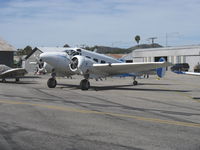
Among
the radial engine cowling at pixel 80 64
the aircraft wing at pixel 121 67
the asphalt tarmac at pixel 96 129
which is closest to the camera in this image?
the asphalt tarmac at pixel 96 129

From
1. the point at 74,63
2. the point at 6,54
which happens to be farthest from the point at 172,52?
the point at 74,63

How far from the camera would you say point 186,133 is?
780 cm

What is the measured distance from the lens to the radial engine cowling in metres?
21.1

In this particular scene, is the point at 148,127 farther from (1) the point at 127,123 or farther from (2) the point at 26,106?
(2) the point at 26,106

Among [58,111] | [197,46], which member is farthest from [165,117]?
[197,46]

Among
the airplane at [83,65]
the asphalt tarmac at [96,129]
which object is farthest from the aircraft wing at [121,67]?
the asphalt tarmac at [96,129]

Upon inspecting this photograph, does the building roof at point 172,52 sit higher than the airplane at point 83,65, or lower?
higher

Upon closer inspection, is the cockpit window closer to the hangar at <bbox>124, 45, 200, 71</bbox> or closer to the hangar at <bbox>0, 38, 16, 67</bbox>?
the hangar at <bbox>0, 38, 16, 67</bbox>

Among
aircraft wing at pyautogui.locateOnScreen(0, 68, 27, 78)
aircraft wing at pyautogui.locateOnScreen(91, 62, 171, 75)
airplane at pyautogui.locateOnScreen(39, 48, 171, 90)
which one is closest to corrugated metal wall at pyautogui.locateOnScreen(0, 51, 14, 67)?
aircraft wing at pyautogui.locateOnScreen(0, 68, 27, 78)

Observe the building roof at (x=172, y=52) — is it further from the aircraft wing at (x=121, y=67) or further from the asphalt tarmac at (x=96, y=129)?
the asphalt tarmac at (x=96, y=129)

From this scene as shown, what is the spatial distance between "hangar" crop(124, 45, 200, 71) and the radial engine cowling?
184 ft

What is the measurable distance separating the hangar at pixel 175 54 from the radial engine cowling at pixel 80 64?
56007 millimetres

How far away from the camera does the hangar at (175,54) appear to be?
7431 cm

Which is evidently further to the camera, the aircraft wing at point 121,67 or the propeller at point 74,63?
the aircraft wing at point 121,67
